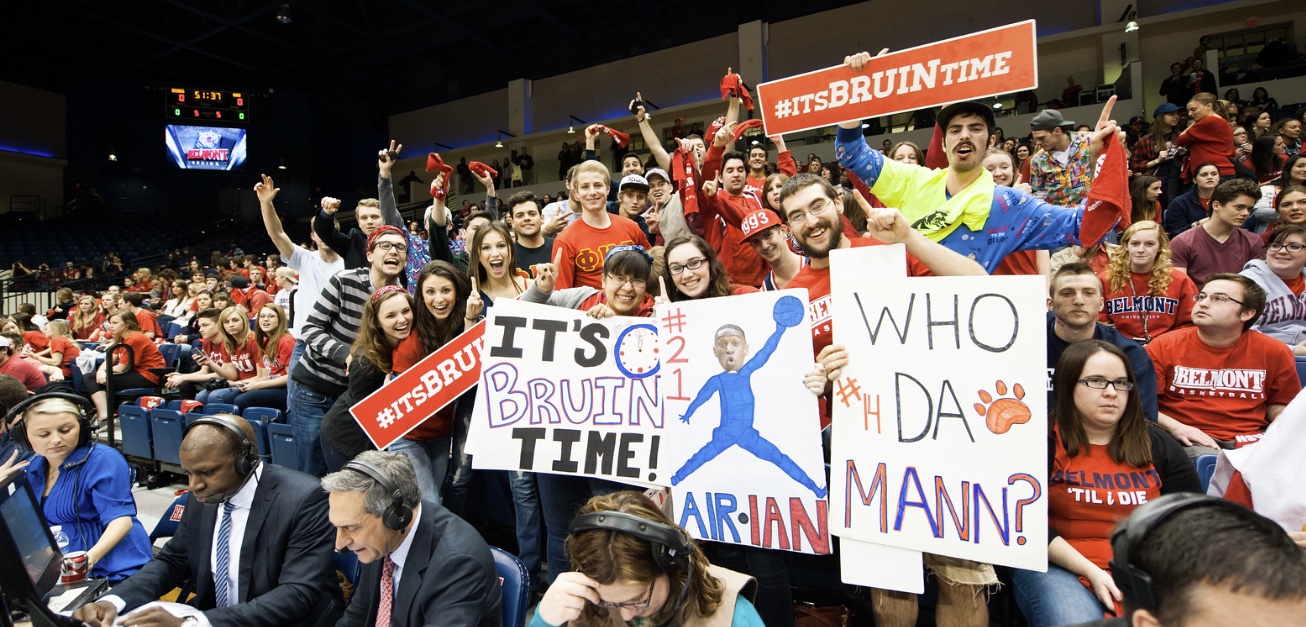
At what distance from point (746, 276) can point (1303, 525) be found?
2.89 m

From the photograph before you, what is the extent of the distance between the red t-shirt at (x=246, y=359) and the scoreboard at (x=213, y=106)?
1924 cm

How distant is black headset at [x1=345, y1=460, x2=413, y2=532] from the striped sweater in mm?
1751

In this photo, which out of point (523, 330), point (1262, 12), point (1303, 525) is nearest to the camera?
point (1303, 525)

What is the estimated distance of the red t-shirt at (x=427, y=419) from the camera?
121 inches

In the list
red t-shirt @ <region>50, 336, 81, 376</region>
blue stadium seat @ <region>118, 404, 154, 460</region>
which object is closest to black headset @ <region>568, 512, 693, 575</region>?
blue stadium seat @ <region>118, 404, 154, 460</region>

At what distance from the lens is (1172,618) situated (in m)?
0.91

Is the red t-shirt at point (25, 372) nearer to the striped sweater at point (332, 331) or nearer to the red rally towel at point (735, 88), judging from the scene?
the striped sweater at point (332, 331)

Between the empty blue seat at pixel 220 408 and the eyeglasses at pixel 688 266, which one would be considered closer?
the eyeglasses at pixel 688 266

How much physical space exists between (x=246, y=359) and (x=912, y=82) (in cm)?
624

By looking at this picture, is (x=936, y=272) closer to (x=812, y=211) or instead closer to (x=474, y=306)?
(x=812, y=211)

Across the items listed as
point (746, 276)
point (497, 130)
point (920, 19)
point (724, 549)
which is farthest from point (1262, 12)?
point (497, 130)

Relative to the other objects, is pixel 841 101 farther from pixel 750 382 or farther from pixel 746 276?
pixel 746 276

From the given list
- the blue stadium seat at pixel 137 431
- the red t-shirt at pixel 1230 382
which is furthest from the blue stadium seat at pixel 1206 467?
the blue stadium seat at pixel 137 431

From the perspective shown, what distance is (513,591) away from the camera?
2.07 m
